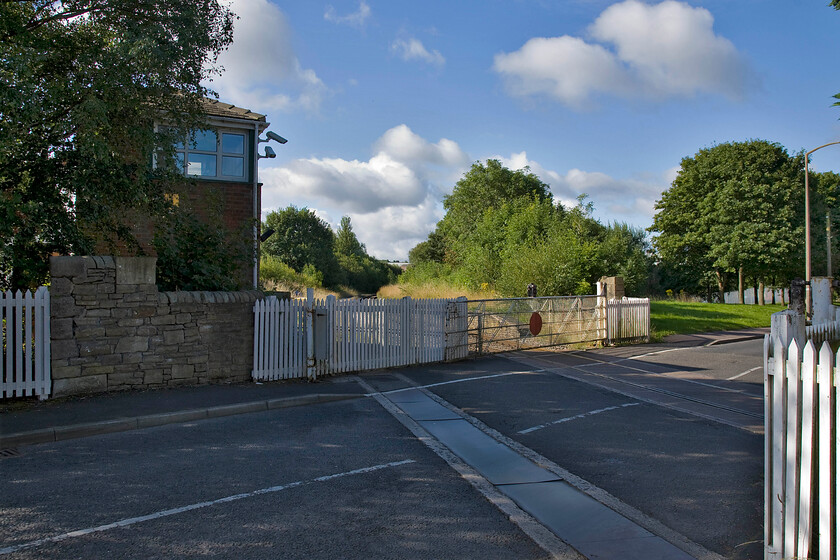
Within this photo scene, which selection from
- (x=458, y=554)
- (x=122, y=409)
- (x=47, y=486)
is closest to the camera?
(x=458, y=554)

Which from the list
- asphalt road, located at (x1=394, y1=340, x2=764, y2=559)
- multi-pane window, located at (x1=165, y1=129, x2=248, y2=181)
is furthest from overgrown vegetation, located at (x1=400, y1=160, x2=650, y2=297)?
multi-pane window, located at (x1=165, y1=129, x2=248, y2=181)

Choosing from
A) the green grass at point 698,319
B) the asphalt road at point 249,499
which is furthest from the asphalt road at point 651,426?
the green grass at point 698,319

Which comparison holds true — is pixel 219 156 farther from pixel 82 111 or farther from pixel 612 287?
pixel 612 287

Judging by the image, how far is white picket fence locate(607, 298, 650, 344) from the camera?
18422 mm

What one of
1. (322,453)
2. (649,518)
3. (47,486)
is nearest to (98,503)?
(47,486)

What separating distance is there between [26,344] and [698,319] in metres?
27.1

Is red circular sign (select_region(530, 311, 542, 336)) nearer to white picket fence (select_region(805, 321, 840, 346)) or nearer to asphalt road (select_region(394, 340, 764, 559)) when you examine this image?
asphalt road (select_region(394, 340, 764, 559))

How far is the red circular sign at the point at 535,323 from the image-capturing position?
1659 centimetres

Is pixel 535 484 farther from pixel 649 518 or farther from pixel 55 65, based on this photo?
pixel 55 65

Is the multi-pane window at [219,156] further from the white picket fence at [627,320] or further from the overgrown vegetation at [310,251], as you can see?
the overgrown vegetation at [310,251]

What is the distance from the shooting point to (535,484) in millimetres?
5500

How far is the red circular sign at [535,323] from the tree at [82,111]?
33.2 feet

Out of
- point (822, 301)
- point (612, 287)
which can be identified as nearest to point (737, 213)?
point (612, 287)

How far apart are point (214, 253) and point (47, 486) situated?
6.69 m
